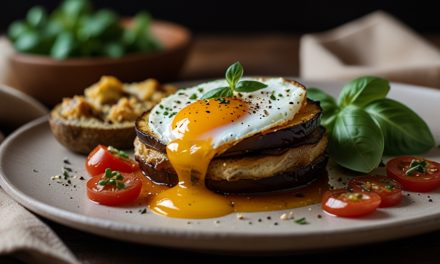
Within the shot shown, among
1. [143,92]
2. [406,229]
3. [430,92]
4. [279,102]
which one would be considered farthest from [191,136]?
[430,92]

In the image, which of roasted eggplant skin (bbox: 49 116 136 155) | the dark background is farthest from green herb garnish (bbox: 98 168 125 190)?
the dark background

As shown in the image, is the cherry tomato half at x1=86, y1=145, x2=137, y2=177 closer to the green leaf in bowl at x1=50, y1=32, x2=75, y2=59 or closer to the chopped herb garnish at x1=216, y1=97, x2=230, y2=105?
the chopped herb garnish at x1=216, y1=97, x2=230, y2=105

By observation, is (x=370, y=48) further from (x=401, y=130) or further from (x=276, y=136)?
(x=276, y=136)

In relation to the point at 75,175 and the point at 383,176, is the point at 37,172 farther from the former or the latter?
the point at 383,176

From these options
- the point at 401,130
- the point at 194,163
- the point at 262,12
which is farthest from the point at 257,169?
the point at 262,12

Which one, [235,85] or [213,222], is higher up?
[235,85]

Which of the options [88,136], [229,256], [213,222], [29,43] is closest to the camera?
[229,256]
